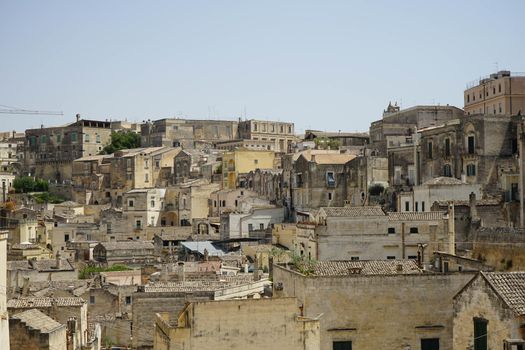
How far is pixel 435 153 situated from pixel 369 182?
757 cm

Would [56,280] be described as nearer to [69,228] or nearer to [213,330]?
[69,228]

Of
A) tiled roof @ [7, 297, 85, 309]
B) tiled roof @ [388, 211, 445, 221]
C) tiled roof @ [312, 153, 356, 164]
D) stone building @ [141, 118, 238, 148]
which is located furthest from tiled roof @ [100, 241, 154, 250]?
stone building @ [141, 118, 238, 148]

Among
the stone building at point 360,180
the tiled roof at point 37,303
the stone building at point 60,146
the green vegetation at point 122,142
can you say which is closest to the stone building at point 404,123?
the stone building at point 360,180

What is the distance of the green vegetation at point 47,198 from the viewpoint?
324ft

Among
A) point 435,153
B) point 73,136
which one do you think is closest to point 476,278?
point 435,153

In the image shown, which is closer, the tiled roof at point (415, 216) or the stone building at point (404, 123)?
the tiled roof at point (415, 216)

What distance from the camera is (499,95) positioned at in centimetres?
7925

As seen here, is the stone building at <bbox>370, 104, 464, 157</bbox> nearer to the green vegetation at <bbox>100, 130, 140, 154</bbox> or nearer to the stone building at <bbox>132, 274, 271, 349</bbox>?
the green vegetation at <bbox>100, 130, 140, 154</bbox>

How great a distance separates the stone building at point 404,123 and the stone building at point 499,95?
7.47 feet

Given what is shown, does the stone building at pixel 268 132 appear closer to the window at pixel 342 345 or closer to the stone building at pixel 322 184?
the stone building at pixel 322 184

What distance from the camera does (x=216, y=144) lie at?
111 meters

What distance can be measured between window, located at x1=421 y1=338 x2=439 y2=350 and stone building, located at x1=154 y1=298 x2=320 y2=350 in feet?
11.8

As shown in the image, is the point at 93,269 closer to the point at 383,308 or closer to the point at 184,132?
the point at 383,308

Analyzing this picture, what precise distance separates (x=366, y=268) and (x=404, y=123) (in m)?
53.7
